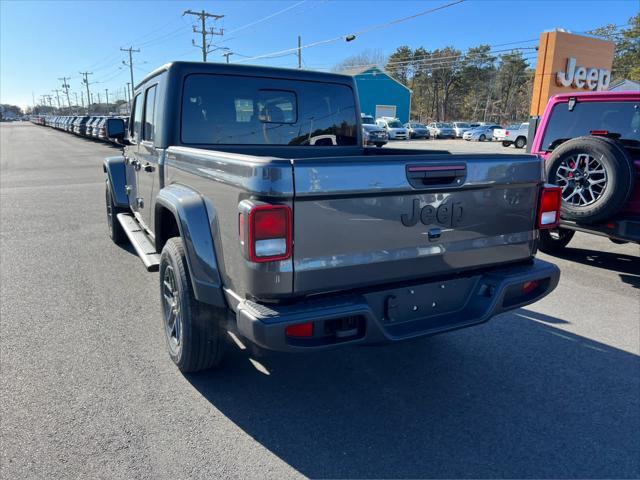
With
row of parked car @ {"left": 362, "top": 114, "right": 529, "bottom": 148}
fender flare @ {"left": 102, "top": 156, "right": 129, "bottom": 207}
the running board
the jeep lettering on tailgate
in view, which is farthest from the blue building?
the jeep lettering on tailgate

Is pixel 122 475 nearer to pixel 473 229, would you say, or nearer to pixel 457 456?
pixel 457 456

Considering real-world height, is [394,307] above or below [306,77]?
below

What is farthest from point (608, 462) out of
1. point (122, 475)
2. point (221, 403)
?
point (122, 475)

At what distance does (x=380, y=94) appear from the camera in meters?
59.7

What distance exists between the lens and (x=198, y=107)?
12.3 feet

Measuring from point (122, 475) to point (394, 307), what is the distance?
64.4 inches

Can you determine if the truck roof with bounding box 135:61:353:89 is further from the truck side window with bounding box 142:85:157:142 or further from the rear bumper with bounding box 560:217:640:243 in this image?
the rear bumper with bounding box 560:217:640:243

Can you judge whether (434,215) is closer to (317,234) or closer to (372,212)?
(372,212)

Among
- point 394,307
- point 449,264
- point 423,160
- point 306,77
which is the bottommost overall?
point 394,307

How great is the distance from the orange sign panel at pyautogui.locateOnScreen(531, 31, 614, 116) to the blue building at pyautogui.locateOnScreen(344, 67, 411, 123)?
94.1 feet

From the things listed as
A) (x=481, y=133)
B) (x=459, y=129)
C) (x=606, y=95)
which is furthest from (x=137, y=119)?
(x=459, y=129)

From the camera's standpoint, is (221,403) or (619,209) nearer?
(221,403)

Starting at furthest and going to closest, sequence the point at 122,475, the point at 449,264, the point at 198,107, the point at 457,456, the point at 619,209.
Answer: the point at 619,209 → the point at 198,107 → the point at 449,264 → the point at 457,456 → the point at 122,475

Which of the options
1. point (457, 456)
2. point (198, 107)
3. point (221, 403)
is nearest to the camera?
point (457, 456)
